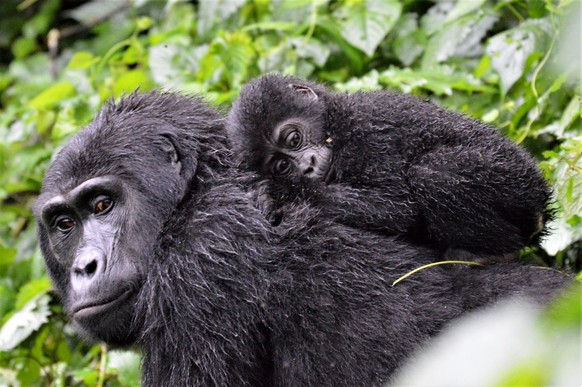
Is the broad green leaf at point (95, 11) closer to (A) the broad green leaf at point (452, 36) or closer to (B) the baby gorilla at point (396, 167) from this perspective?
(A) the broad green leaf at point (452, 36)

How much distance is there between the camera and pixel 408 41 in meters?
5.51

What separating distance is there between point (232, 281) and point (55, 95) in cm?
335

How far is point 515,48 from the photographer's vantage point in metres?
4.61

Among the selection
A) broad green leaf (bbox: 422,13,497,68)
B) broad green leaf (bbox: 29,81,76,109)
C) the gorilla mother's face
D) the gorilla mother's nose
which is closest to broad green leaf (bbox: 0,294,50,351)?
the gorilla mother's face

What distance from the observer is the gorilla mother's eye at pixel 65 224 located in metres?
3.32

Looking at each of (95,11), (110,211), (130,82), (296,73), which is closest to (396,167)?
(110,211)

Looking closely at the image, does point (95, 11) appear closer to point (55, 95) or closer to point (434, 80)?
point (55, 95)

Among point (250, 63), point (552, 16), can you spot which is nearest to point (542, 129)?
point (552, 16)

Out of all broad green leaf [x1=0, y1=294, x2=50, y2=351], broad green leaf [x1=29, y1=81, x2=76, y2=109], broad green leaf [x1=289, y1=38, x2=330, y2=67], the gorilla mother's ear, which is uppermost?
the gorilla mother's ear

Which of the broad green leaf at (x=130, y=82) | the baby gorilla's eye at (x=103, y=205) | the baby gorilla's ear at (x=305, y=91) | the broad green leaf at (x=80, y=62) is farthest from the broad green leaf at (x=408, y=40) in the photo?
the baby gorilla's eye at (x=103, y=205)

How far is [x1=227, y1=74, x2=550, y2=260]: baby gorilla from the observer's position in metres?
3.02

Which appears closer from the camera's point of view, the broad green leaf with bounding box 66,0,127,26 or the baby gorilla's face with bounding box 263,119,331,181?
the baby gorilla's face with bounding box 263,119,331,181

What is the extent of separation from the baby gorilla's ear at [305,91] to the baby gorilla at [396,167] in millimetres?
19

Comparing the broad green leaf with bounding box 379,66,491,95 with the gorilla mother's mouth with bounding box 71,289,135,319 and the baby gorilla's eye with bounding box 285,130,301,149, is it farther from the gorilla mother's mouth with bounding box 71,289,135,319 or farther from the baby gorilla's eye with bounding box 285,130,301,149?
the gorilla mother's mouth with bounding box 71,289,135,319
